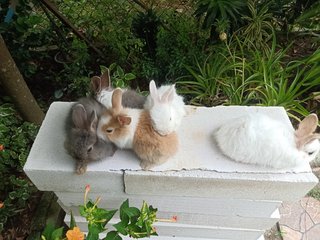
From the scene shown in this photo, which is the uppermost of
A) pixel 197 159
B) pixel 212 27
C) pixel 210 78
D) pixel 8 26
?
pixel 212 27

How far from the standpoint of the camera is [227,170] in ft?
3.65

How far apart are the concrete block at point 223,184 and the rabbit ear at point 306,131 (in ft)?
0.38

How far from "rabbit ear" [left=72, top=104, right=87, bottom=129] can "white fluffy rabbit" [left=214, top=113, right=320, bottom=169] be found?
0.49 m

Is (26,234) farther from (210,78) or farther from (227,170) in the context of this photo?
(210,78)

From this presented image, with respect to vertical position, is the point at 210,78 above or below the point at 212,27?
below

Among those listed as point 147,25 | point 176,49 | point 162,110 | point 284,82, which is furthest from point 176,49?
point 162,110

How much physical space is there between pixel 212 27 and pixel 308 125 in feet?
4.86

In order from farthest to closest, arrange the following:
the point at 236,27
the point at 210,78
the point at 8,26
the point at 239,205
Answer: the point at 236,27 < the point at 210,78 < the point at 8,26 < the point at 239,205

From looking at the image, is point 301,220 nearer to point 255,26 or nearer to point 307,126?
point 307,126

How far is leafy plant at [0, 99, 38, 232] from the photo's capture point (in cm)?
166

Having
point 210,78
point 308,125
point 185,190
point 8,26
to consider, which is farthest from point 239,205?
point 8,26

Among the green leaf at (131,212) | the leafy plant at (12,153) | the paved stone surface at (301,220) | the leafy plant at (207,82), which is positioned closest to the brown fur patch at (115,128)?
the green leaf at (131,212)

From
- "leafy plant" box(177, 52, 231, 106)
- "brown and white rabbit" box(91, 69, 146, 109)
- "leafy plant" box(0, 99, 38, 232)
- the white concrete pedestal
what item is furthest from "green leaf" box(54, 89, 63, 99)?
"brown and white rabbit" box(91, 69, 146, 109)

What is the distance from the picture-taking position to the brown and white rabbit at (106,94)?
1.13 m
